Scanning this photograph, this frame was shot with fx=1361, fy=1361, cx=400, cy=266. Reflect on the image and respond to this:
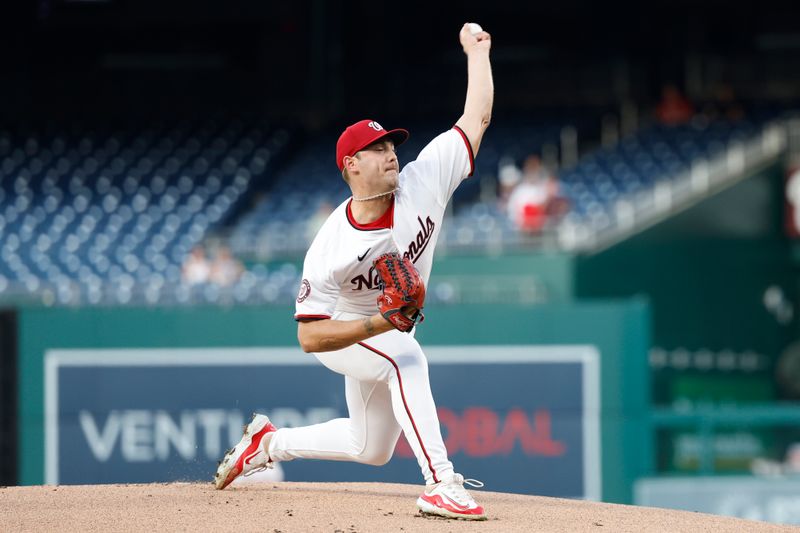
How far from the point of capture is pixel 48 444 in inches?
372

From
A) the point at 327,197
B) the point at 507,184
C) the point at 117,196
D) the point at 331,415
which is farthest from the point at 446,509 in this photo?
the point at 117,196

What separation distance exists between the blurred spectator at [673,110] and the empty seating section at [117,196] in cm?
491

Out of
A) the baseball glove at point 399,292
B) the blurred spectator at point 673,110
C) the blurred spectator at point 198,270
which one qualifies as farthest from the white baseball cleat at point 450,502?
the blurred spectator at point 673,110

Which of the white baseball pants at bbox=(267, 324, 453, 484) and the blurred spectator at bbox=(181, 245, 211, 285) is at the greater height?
the blurred spectator at bbox=(181, 245, 211, 285)

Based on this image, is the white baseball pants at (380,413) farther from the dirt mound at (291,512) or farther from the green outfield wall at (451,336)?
the green outfield wall at (451,336)

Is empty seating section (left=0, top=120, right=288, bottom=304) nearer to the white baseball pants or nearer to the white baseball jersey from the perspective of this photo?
the white baseball pants

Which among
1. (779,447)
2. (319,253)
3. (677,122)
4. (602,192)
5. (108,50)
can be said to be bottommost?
(779,447)

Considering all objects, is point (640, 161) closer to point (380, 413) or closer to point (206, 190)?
point (206, 190)

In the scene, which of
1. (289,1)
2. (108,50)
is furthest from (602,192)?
(108,50)

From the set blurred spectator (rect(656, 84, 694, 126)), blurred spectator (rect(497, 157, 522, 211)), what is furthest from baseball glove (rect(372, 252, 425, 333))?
blurred spectator (rect(656, 84, 694, 126))

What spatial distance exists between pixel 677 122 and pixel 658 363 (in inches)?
165

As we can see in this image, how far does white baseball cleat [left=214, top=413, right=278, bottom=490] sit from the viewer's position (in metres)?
5.72

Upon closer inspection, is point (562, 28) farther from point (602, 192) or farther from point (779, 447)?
point (779, 447)

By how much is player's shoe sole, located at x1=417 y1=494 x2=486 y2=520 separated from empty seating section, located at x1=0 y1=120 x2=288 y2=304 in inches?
285
